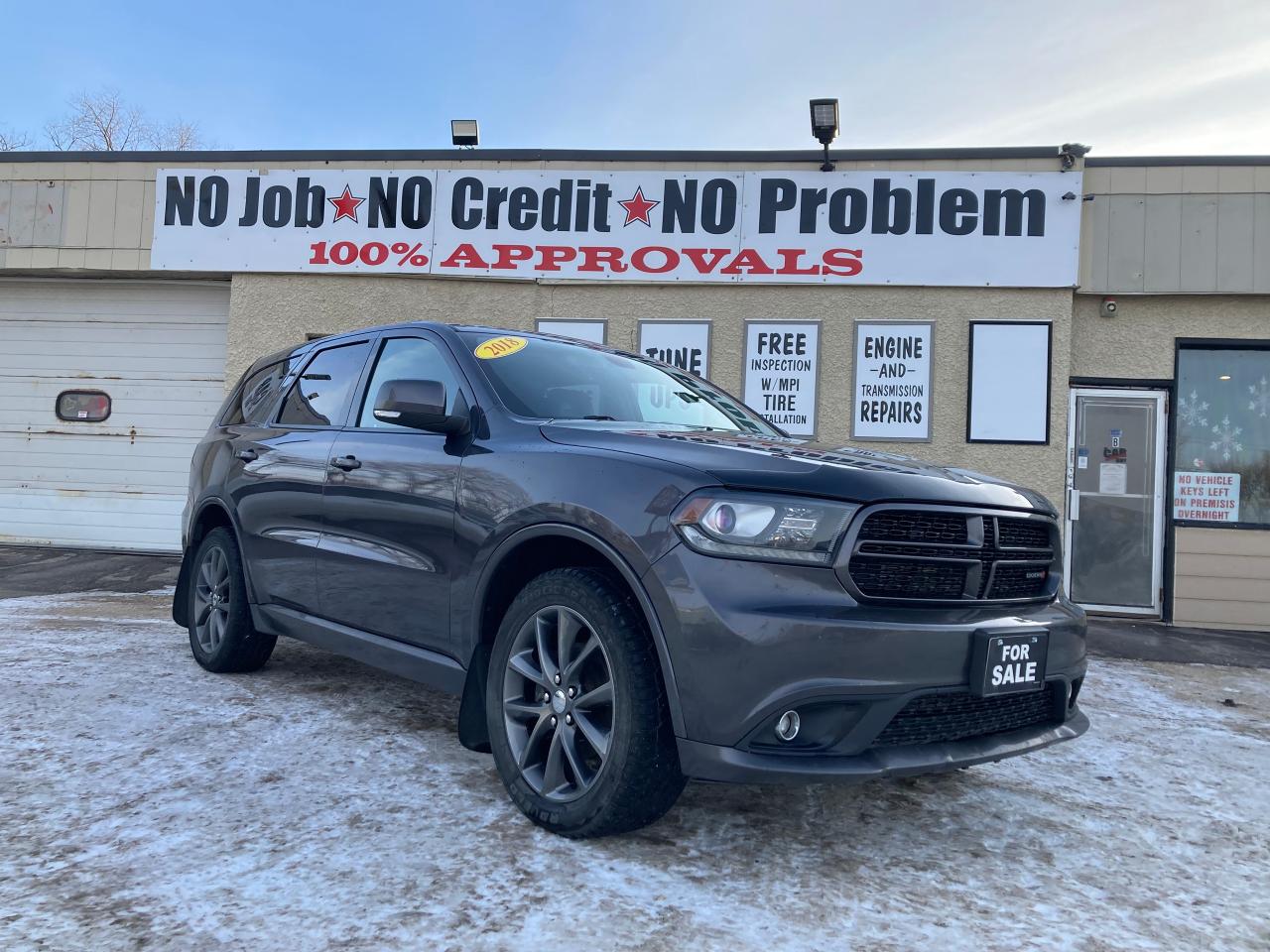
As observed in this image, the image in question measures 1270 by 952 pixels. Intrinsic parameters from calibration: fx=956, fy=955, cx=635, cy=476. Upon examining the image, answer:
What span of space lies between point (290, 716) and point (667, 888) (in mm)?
2184

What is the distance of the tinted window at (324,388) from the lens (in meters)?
4.28

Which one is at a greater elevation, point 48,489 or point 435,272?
point 435,272

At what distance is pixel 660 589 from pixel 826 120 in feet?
24.6

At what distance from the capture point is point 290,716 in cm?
405

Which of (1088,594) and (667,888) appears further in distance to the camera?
(1088,594)

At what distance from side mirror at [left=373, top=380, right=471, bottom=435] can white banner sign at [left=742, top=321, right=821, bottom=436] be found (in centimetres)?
595

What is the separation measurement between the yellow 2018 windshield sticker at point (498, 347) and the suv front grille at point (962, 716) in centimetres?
201

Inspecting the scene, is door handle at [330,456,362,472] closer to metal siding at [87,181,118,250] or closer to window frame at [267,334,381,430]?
window frame at [267,334,381,430]

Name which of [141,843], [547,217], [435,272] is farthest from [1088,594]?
[141,843]

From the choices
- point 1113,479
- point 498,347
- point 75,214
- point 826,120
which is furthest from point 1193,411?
point 75,214

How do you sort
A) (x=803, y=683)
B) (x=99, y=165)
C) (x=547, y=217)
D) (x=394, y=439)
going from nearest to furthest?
(x=803, y=683)
(x=394, y=439)
(x=547, y=217)
(x=99, y=165)

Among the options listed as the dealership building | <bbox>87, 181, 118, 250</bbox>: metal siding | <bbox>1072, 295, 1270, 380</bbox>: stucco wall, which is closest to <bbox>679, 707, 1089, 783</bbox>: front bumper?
the dealership building

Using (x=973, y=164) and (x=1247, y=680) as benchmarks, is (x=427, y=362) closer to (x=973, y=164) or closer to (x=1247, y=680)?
(x=1247, y=680)

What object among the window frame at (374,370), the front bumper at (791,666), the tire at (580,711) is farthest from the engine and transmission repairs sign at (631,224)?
the front bumper at (791,666)
